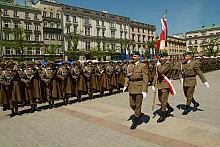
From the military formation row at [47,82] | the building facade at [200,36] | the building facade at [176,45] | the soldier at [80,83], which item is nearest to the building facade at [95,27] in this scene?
the building facade at [176,45]

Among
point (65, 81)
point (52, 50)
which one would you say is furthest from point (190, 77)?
point (52, 50)

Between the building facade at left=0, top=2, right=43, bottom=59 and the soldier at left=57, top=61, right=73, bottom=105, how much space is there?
33763 millimetres

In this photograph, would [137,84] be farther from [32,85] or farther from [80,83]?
[80,83]

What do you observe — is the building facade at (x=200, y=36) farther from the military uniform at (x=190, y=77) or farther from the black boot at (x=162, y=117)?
the black boot at (x=162, y=117)

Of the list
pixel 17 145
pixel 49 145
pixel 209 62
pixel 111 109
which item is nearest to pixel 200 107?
pixel 111 109

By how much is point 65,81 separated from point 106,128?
428 cm

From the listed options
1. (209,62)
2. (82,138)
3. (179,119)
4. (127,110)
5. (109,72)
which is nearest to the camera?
(82,138)

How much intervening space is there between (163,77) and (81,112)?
3359mm

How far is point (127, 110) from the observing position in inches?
323

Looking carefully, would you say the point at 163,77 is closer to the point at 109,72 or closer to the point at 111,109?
the point at 111,109

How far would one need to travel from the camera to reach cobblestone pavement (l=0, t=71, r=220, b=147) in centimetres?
512

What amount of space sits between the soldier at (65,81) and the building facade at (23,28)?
3376 cm

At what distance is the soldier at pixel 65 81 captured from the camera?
379 inches

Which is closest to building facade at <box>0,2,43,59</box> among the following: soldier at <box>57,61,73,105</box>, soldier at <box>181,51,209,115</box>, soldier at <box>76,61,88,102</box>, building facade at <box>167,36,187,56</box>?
soldier at <box>76,61,88,102</box>
